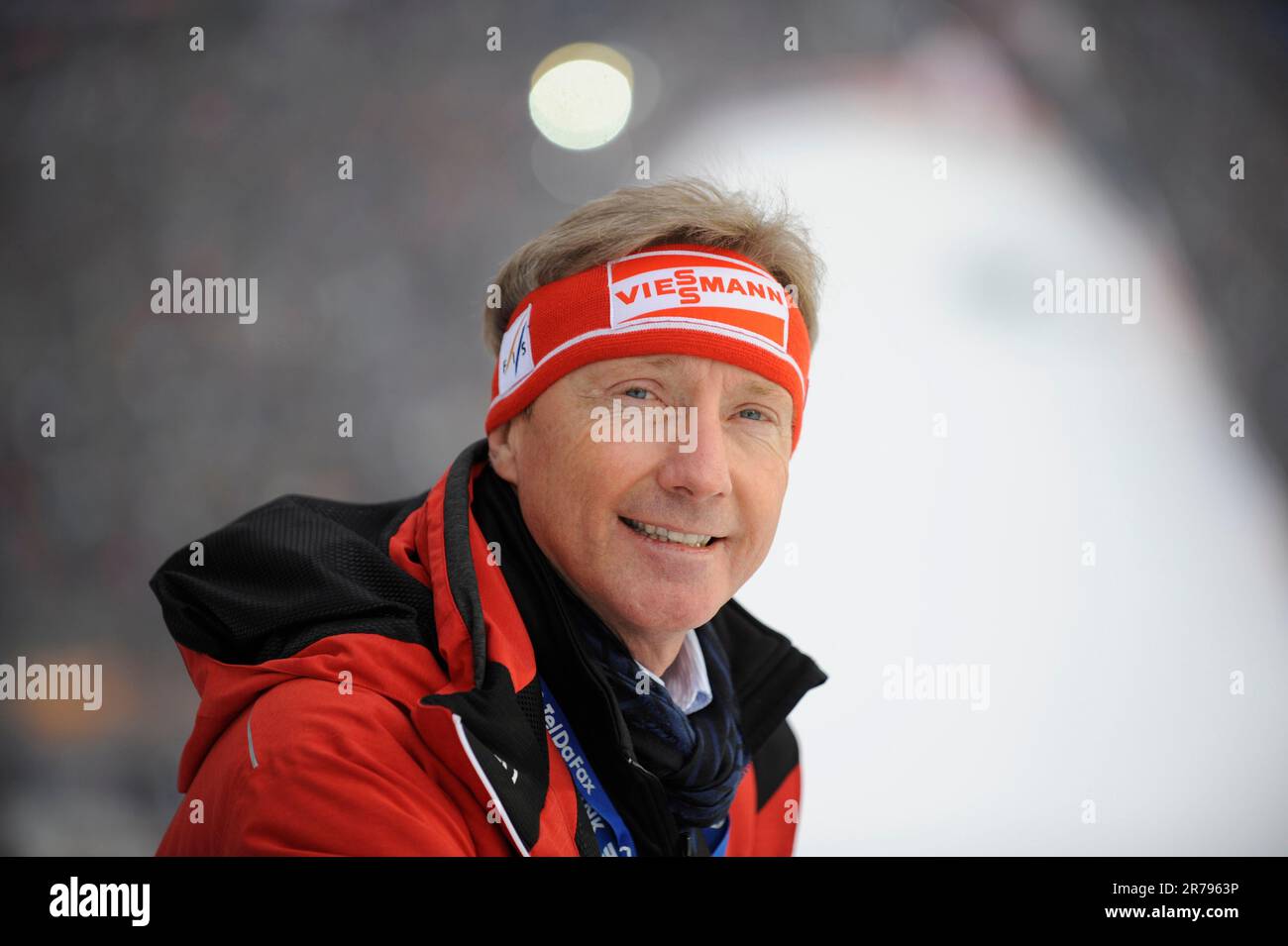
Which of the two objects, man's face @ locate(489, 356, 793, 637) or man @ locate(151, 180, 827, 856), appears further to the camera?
man's face @ locate(489, 356, 793, 637)

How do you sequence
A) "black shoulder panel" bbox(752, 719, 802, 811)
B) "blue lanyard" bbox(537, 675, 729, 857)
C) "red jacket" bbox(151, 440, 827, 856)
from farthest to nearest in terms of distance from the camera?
1. "black shoulder panel" bbox(752, 719, 802, 811)
2. "blue lanyard" bbox(537, 675, 729, 857)
3. "red jacket" bbox(151, 440, 827, 856)

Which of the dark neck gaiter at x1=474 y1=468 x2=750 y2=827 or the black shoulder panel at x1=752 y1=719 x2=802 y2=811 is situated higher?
the dark neck gaiter at x1=474 y1=468 x2=750 y2=827

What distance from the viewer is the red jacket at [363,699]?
1.04m

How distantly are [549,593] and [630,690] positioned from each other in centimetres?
19

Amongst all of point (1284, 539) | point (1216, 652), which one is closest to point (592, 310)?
point (1216, 652)

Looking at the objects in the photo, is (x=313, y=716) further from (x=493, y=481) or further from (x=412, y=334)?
(x=412, y=334)

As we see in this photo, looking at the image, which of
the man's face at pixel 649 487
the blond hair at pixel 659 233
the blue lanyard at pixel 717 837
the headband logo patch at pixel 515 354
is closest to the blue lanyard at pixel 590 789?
the man's face at pixel 649 487

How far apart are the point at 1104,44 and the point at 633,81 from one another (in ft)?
3.67

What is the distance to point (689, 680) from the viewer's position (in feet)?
5.09

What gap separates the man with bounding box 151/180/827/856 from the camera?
3.57 ft

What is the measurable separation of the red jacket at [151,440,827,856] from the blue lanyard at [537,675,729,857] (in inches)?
0.9

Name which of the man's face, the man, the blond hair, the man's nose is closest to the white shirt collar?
the man

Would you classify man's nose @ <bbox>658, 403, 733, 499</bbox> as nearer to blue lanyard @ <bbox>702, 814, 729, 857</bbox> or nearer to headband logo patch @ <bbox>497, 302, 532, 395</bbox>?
headband logo patch @ <bbox>497, 302, 532, 395</bbox>

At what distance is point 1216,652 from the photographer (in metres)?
2.13
